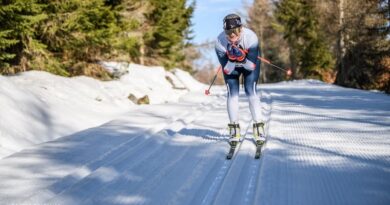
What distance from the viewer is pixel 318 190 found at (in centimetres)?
405

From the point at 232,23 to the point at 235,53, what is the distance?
0.46 meters

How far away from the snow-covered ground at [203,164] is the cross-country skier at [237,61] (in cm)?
37

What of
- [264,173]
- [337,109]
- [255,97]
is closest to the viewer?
[264,173]

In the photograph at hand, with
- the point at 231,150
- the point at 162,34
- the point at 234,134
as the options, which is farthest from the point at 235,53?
the point at 162,34

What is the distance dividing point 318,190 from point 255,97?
236 cm

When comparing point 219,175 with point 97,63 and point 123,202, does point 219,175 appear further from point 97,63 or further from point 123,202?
point 97,63

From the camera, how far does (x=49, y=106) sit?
9.09 meters

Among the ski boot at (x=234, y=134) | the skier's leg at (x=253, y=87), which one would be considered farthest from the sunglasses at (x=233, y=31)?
the ski boot at (x=234, y=134)

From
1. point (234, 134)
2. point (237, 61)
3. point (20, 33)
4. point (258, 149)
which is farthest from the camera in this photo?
point (20, 33)

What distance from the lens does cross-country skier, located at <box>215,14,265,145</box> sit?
5.81 m

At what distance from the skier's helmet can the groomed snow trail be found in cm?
178

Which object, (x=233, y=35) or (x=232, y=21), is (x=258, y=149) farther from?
(x=232, y=21)

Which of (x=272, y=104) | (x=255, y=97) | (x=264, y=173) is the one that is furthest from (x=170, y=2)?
(x=264, y=173)

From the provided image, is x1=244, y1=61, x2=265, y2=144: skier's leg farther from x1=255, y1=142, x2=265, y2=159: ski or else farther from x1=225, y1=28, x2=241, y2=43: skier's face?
x1=225, y1=28, x2=241, y2=43: skier's face
